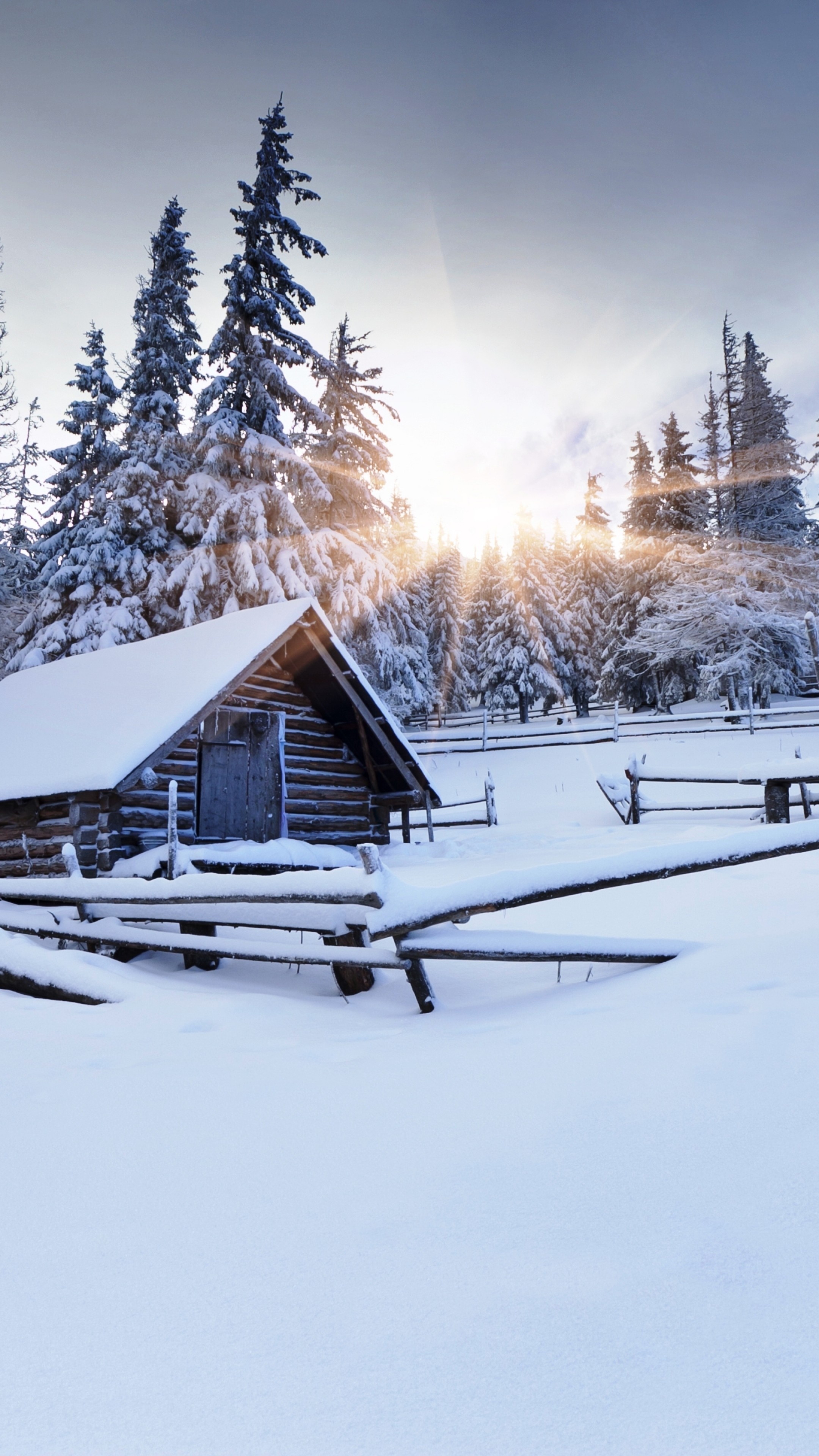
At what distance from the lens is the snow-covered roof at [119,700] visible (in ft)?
33.7

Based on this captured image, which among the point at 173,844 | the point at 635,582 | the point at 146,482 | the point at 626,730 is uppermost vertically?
the point at 146,482

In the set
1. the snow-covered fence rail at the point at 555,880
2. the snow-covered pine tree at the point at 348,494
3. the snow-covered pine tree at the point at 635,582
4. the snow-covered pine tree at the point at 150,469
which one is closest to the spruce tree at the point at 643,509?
the snow-covered pine tree at the point at 635,582

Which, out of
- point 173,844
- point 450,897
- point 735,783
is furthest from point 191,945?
point 735,783

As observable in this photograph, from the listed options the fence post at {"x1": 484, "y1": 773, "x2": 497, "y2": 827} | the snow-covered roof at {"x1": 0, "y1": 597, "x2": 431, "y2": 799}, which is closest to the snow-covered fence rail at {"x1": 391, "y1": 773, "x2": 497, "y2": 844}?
the fence post at {"x1": 484, "y1": 773, "x2": 497, "y2": 827}

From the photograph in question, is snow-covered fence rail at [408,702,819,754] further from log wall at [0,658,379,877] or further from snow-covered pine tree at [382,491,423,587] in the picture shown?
log wall at [0,658,379,877]

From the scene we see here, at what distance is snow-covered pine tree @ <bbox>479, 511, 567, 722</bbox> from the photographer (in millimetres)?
40094

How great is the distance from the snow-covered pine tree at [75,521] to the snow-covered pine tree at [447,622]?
77.5ft

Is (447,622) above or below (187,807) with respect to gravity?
above

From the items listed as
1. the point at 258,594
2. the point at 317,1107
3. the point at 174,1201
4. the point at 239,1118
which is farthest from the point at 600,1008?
the point at 258,594

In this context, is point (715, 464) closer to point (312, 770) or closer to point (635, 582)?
point (635, 582)

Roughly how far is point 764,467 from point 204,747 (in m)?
28.7

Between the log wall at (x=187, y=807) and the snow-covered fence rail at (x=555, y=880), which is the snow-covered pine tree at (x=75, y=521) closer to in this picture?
the log wall at (x=187, y=807)

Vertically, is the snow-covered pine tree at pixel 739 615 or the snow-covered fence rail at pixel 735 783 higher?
the snow-covered pine tree at pixel 739 615

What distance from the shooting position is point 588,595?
1780 inches
